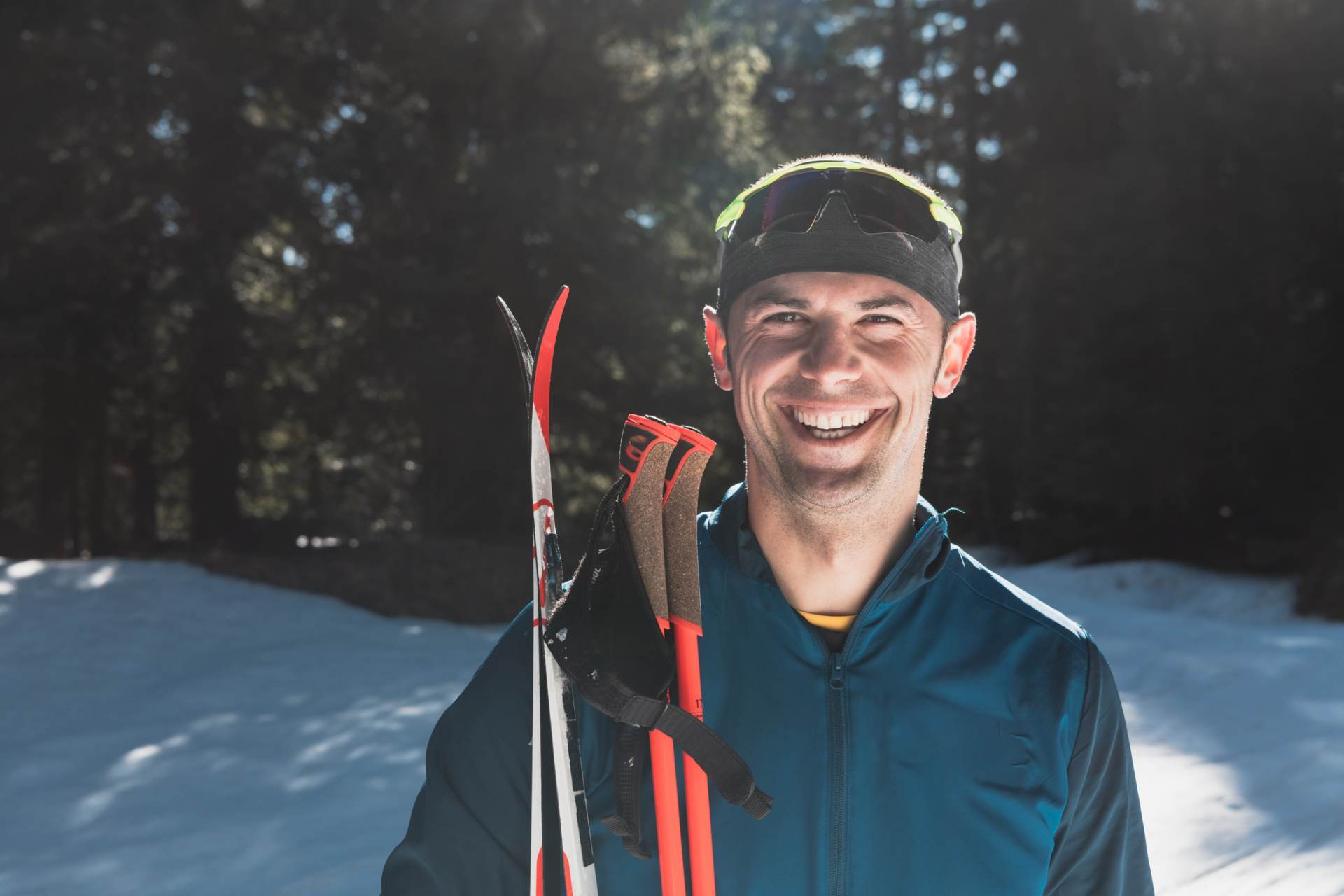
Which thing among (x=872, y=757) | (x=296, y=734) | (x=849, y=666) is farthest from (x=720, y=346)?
(x=296, y=734)

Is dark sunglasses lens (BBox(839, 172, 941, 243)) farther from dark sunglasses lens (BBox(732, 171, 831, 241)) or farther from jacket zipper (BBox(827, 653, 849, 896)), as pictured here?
jacket zipper (BBox(827, 653, 849, 896))

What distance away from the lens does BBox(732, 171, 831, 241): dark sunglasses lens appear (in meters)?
1.74

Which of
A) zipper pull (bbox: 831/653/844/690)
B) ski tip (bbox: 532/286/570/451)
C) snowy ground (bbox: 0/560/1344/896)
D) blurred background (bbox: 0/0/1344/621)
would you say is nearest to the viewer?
zipper pull (bbox: 831/653/844/690)

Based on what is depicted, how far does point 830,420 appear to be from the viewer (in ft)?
5.61

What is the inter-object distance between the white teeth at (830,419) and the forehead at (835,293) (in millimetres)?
151

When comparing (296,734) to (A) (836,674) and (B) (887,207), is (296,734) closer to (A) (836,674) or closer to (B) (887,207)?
(A) (836,674)

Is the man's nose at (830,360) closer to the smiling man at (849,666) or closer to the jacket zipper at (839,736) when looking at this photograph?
the smiling man at (849,666)

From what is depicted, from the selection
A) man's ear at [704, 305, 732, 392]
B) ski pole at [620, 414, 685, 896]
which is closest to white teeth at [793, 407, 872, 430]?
man's ear at [704, 305, 732, 392]

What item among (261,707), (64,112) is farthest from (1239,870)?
(64,112)

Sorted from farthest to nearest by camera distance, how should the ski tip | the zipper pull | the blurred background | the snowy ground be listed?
1. the blurred background
2. the snowy ground
3. the ski tip
4. the zipper pull

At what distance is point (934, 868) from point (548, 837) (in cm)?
52

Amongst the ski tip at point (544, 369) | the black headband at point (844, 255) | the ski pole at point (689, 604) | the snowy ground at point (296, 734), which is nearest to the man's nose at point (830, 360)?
the black headband at point (844, 255)

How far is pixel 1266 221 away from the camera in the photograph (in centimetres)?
1289

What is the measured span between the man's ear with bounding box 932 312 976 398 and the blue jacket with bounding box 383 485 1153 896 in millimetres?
234
